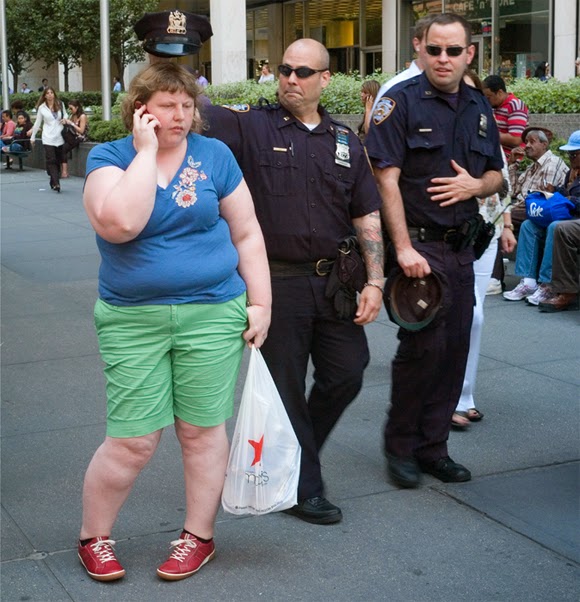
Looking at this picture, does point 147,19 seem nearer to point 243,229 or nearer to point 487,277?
point 243,229

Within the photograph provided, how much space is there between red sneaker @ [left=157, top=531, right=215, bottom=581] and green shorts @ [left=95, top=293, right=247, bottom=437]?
1.50ft

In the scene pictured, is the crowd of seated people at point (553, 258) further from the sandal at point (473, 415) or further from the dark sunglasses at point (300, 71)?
the dark sunglasses at point (300, 71)

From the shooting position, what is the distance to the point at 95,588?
12.6 ft

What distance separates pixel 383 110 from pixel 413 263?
2.25 ft

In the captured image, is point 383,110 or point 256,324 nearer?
point 256,324

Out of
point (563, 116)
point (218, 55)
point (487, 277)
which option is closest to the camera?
point (487, 277)

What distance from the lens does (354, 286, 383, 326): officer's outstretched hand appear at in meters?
4.46

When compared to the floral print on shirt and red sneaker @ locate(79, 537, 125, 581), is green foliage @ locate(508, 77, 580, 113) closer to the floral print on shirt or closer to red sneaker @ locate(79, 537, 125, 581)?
the floral print on shirt

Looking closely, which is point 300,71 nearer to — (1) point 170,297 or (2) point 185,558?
(1) point 170,297

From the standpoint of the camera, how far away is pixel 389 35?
108 feet

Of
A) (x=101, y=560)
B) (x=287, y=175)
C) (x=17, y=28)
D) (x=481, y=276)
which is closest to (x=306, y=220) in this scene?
(x=287, y=175)

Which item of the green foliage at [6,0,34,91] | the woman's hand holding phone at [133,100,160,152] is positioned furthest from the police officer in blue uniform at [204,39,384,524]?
the green foliage at [6,0,34,91]

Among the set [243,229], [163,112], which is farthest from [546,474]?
[163,112]

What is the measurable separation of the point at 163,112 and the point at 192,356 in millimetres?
850
